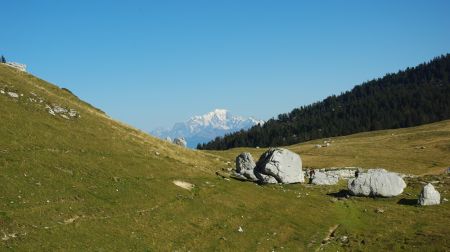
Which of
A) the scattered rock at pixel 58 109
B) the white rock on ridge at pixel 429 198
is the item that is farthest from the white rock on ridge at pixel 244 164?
the scattered rock at pixel 58 109

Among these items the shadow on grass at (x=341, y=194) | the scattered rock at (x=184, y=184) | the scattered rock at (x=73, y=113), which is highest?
the scattered rock at (x=73, y=113)

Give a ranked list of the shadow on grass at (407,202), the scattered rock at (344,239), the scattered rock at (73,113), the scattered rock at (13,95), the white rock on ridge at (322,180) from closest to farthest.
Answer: the scattered rock at (344,239)
the scattered rock at (13,95)
the shadow on grass at (407,202)
the scattered rock at (73,113)
the white rock on ridge at (322,180)

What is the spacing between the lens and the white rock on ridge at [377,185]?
7156cm

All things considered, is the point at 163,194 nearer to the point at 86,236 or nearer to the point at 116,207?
the point at 116,207

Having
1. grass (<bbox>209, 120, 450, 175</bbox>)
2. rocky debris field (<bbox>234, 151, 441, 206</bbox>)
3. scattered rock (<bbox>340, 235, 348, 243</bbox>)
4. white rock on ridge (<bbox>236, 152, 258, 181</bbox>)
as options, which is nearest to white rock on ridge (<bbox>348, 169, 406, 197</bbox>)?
rocky debris field (<bbox>234, 151, 441, 206</bbox>)

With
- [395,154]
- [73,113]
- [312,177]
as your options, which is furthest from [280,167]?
[395,154]

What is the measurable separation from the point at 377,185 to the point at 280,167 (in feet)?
51.7

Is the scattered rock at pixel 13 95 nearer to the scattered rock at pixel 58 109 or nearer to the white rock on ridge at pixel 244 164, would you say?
the scattered rock at pixel 58 109

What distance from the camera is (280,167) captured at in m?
77.7

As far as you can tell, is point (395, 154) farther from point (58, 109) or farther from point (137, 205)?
point (137, 205)

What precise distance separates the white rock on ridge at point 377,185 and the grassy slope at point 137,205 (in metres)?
1.81

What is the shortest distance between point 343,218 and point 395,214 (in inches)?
291

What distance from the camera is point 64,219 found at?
36.6 metres

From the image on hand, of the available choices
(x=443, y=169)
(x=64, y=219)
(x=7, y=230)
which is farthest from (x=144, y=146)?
(x=443, y=169)
